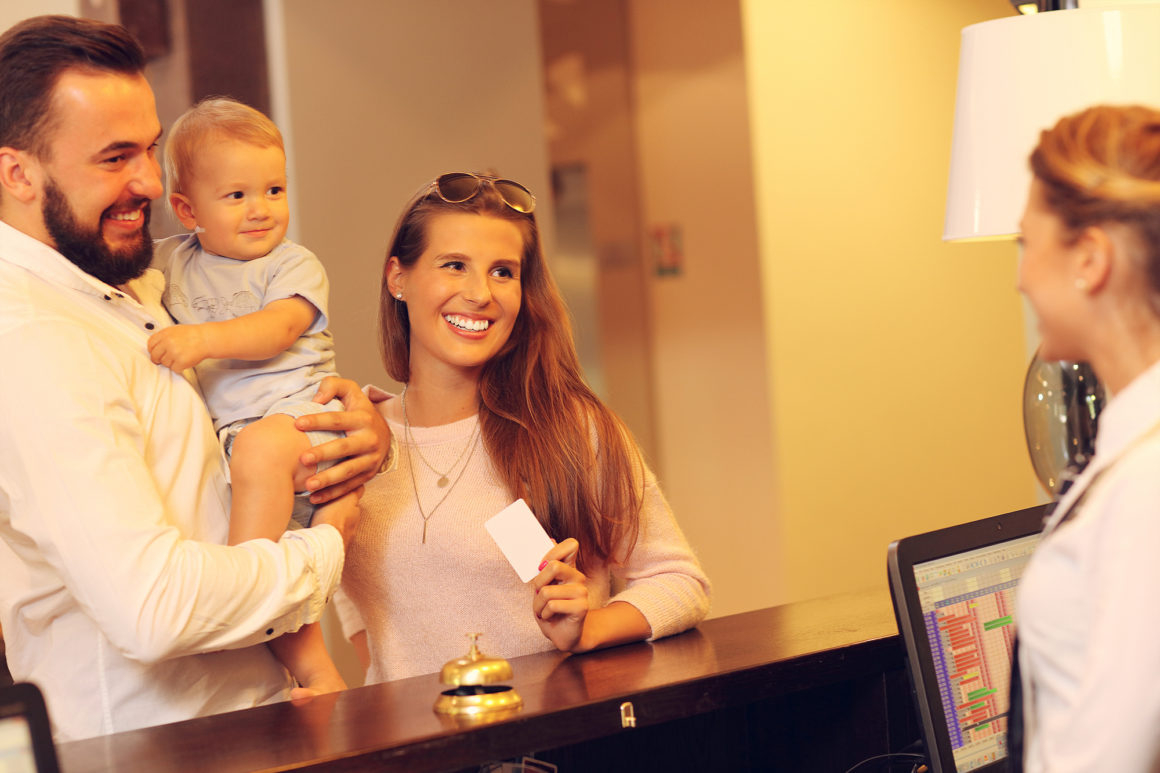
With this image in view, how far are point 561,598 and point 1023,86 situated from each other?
3.59 feet

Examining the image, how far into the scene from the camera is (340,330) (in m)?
3.51

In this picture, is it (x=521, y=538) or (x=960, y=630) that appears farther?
(x=521, y=538)

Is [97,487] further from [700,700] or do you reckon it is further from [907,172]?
[907,172]

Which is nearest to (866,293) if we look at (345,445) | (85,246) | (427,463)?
(427,463)

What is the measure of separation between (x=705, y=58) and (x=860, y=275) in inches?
56.7

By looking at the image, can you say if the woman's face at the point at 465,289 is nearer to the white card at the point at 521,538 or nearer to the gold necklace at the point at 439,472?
the gold necklace at the point at 439,472

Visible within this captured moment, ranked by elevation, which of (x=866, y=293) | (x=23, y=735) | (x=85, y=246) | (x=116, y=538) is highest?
(x=85, y=246)

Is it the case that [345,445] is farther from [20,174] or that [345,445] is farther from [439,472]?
[20,174]

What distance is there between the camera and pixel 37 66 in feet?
4.95

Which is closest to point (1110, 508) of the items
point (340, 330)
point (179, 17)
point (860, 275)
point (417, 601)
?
point (417, 601)

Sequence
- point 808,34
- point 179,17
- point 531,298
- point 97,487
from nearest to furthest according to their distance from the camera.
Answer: point 97,487, point 531,298, point 179,17, point 808,34

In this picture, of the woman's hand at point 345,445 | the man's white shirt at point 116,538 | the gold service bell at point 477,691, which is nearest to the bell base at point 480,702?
the gold service bell at point 477,691

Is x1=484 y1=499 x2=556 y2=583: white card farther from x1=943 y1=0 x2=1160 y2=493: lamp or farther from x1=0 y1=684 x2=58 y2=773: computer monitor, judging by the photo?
x1=943 y1=0 x2=1160 y2=493: lamp

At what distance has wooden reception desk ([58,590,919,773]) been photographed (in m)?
1.15
